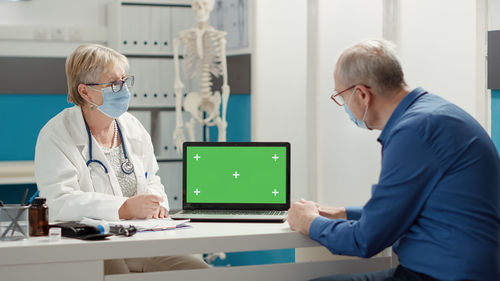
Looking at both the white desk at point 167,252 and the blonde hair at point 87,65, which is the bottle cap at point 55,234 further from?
the blonde hair at point 87,65

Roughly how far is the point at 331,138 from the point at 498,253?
1.91 m

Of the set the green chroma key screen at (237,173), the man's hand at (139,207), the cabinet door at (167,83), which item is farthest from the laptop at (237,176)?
the cabinet door at (167,83)

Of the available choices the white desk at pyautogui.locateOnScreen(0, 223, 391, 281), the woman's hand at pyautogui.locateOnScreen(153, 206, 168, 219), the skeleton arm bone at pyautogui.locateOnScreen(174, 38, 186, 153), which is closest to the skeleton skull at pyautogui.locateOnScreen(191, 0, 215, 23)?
the skeleton arm bone at pyautogui.locateOnScreen(174, 38, 186, 153)

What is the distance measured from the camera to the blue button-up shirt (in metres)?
1.55

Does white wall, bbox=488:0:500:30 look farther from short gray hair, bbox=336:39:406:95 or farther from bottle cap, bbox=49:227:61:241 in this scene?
bottle cap, bbox=49:227:61:241

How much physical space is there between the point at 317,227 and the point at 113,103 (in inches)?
36.4

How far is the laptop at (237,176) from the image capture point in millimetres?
2051

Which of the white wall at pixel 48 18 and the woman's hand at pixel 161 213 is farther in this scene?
the white wall at pixel 48 18

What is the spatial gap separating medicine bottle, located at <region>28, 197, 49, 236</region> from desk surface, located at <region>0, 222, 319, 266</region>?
3 cm

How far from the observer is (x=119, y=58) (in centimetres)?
230

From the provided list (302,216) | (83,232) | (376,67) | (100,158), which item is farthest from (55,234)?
(376,67)

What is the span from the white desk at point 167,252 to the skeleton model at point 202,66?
2193mm

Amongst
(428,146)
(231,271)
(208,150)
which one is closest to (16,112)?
(208,150)

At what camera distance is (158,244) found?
1.66m
